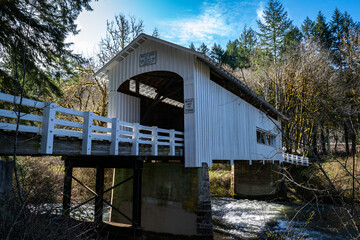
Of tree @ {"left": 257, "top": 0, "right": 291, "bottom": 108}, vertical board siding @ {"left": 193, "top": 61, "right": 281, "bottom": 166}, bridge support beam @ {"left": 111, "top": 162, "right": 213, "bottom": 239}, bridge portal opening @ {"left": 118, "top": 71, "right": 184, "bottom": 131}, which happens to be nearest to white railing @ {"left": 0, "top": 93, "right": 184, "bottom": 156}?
vertical board siding @ {"left": 193, "top": 61, "right": 281, "bottom": 166}

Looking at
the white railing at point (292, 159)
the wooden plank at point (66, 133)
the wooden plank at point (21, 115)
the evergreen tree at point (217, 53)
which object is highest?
the evergreen tree at point (217, 53)

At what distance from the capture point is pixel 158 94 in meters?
11.6

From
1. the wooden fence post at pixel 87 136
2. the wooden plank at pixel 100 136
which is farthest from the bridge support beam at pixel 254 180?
the wooden fence post at pixel 87 136

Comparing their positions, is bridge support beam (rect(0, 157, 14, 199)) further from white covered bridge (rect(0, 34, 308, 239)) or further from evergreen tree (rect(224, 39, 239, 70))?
evergreen tree (rect(224, 39, 239, 70))

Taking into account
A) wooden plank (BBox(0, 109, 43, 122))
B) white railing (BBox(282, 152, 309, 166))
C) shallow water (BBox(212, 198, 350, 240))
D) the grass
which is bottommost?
shallow water (BBox(212, 198, 350, 240))

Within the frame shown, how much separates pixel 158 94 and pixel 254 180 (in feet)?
36.5

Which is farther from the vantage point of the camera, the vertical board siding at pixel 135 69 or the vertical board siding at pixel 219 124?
the vertical board siding at pixel 135 69

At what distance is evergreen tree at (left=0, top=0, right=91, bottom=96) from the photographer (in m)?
7.19

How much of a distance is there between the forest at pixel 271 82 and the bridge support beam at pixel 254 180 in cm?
116

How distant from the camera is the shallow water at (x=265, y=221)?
9891 millimetres

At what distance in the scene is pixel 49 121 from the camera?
4.42m

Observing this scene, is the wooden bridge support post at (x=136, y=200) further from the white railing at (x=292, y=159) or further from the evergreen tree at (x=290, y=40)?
the evergreen tree at (x=290, y=40)

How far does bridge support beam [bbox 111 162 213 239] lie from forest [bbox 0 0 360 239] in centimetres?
322

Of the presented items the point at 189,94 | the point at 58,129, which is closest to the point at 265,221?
the point at 189,94
